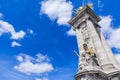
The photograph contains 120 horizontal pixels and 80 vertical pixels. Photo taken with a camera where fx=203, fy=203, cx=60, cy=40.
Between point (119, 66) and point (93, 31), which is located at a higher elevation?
point (93, 31)

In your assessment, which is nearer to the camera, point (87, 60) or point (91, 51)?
point (87, 60)

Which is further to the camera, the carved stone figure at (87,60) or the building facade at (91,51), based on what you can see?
the carved stone figure at (87,60)

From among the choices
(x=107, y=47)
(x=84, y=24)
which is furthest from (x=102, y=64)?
(x=84, y=24)

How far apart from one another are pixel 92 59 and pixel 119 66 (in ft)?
21.5

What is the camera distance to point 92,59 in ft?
96.3

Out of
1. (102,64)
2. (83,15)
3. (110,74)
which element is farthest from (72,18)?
(110,74)

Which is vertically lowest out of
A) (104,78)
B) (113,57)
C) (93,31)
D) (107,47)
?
(104,78)

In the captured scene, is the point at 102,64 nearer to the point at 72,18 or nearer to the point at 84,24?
the point at 84,24

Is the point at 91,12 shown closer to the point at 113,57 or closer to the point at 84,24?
the point at 84,24

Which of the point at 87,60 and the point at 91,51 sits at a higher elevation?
the point at 91,51

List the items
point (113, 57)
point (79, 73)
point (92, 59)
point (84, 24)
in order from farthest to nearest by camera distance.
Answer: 1. point (84, 24)
2. point (113, 57)
3. point (92, 59)
4. point (79, 73)

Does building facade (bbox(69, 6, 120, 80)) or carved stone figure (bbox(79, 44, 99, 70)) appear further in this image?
carved stone figure (bbox(79, 44, 99, 70))

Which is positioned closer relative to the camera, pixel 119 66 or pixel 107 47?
pixel 119 66

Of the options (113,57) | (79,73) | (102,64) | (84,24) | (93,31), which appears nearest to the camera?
(79,73)
